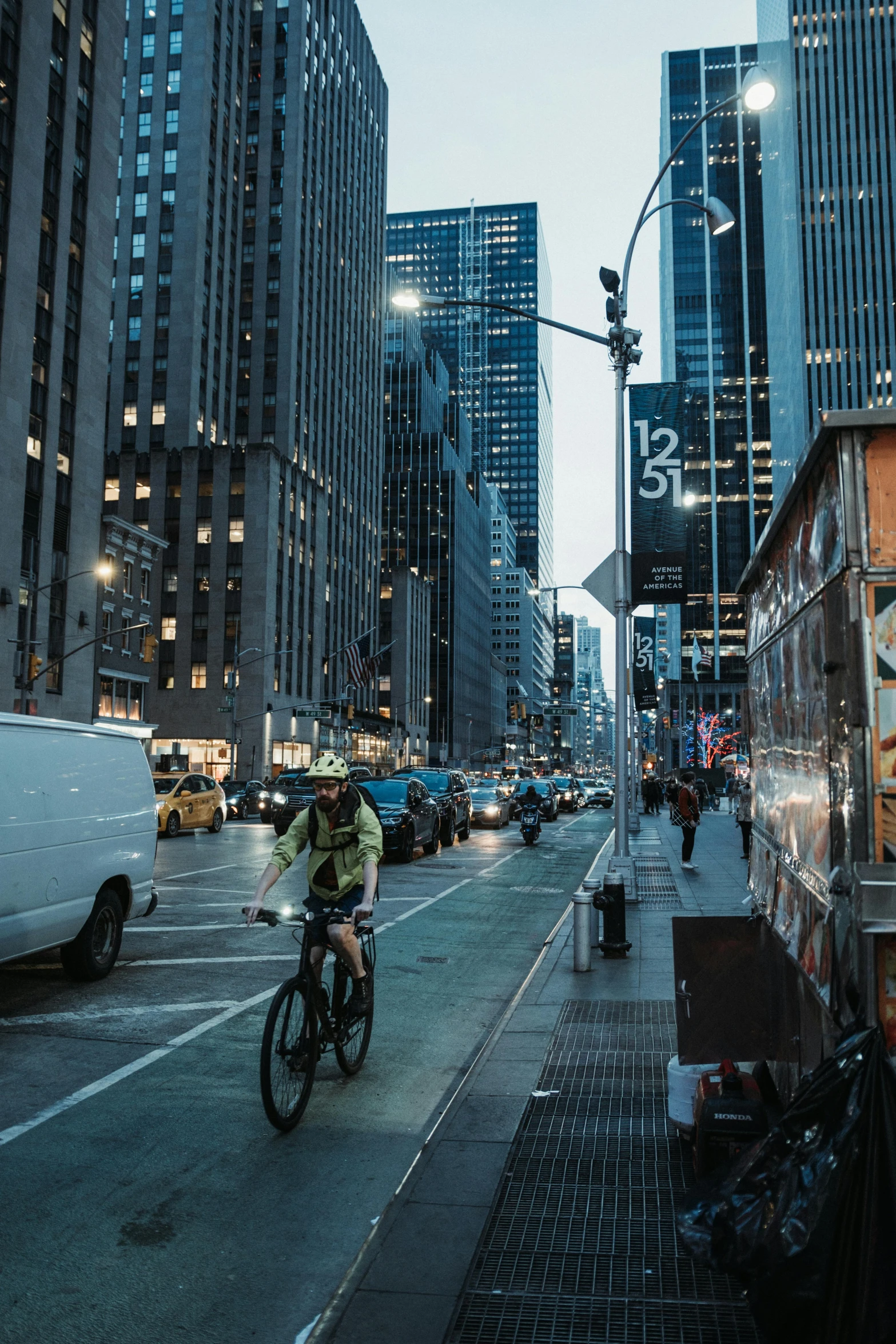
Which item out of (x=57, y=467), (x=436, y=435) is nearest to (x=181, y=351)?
(x=57, y=467)

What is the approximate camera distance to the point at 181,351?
Answer: 82.5 metres

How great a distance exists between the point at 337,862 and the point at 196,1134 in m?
1.69

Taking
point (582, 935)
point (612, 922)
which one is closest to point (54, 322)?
point (612, 922)

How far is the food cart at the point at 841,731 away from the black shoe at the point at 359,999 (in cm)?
267

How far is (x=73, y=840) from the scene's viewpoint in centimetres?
827

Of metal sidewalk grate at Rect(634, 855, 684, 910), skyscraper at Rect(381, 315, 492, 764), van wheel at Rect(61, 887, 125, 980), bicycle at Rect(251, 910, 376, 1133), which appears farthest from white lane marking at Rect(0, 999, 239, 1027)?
skyscraper at Rect(381, 315, 492, 764)

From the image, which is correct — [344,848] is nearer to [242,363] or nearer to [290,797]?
[290,797]

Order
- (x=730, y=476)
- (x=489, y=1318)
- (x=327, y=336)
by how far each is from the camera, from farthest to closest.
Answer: (x=730, y=476) → (x=327, y=336) → (x=489, y=1318)

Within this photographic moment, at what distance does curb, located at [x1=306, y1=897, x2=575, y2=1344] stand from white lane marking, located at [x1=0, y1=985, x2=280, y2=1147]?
6.71 feet

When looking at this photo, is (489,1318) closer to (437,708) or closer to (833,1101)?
(833,1101)

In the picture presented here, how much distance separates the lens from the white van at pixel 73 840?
742cm

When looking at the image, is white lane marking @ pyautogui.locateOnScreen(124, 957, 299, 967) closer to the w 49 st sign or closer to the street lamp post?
the street lamp post

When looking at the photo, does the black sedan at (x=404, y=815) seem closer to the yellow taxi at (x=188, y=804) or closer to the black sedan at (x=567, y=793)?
the yellow taxi at (x=188, y=804)

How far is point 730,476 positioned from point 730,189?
5329 centimetres
